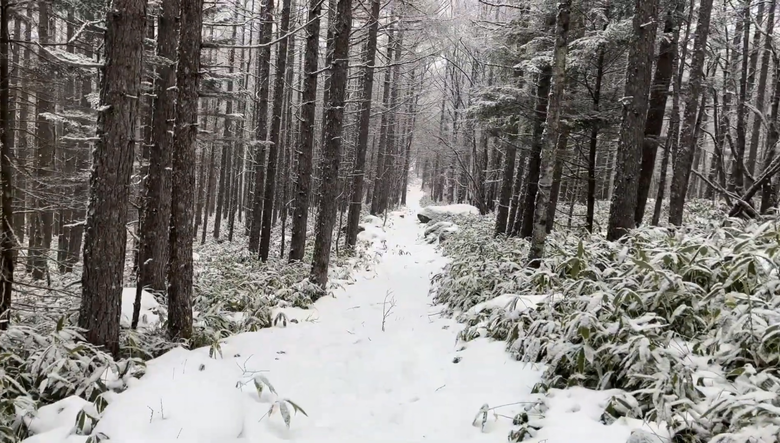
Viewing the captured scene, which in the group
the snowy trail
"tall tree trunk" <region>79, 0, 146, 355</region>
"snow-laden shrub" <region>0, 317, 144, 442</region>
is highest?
"tall tree trunk" <region>79, 0, 146, 355</region>

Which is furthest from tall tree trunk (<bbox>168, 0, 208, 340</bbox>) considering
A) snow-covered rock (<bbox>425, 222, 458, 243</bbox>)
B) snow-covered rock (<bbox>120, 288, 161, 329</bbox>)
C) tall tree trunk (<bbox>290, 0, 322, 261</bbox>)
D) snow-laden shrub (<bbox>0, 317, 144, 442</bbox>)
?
snow-covered rock (<bbox>425, 222, 458, 243</bbox>)

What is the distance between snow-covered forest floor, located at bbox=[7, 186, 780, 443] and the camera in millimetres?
3025

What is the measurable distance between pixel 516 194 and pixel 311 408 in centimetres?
1177

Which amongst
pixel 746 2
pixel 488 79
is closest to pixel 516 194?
pixel 746 2

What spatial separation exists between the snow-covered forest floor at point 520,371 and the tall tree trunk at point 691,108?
4630 millimetres

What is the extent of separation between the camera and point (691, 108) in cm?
962

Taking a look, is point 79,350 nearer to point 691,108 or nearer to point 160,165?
point 160,165

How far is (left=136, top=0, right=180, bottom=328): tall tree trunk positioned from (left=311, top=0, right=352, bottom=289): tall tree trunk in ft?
9.22

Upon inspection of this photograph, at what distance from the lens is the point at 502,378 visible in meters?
4.24

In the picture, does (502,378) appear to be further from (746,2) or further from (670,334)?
(746,2)

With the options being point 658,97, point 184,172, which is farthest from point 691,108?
point 184,172

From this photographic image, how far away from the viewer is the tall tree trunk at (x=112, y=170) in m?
3.86

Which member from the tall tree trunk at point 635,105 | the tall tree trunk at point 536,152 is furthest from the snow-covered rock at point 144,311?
the tall tree trunk at point 536,152

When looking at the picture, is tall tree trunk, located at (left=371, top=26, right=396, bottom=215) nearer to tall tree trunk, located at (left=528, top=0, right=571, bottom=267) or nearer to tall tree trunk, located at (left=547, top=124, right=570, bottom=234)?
tall tree trunk, located at (left=547, top=124, right=570, bottom=234)
